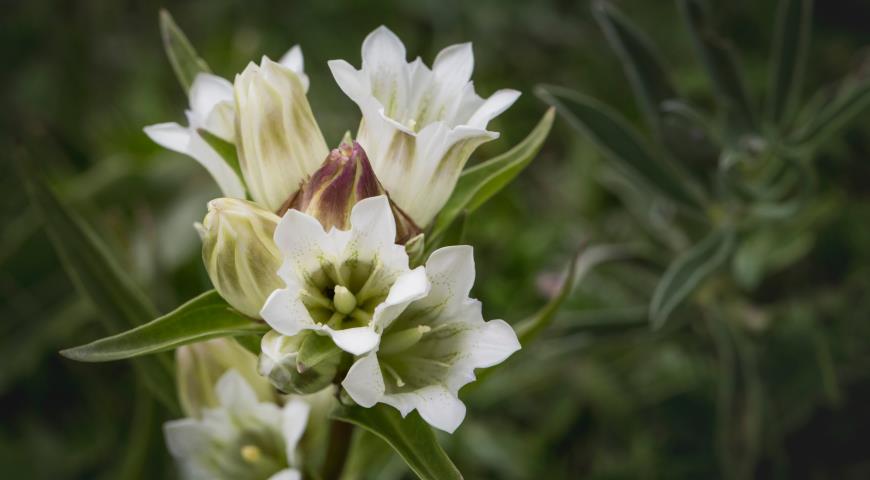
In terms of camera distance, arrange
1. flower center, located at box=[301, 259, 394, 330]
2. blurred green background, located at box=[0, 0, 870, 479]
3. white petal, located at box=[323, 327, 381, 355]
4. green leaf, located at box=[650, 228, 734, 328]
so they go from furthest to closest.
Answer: blurred green background, located at box=[0, 0, 870, 479], green leaf, located at box=[650, 228, 734, 328], flower center, located at box=[301, 259, 394, 330], white petal, located at box=[323, 327, 381, 355]

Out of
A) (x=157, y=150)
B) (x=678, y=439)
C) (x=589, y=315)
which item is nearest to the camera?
(x=589, y=315)

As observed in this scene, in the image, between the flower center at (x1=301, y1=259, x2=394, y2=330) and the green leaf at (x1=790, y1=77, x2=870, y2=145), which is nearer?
the flower center at (x1=301, y1=259, x2=394, y2=330)

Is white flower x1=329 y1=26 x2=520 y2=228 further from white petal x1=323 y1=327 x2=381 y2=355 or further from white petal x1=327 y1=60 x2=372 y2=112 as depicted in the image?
white petal x1=323 y1=327 x2=381 y2=355

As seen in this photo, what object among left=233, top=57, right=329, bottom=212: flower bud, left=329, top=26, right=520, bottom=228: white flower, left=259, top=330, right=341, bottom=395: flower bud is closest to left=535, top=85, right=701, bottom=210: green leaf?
left=329, top=26, right=520, bottom=228: white flower

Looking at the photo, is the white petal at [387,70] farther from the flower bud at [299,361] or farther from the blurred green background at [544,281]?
the blurred green background at [544,281]

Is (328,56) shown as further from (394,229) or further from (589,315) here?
(394,229)

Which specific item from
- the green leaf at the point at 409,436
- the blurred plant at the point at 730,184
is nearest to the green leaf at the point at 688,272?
the blurred plant at the point at 730,184

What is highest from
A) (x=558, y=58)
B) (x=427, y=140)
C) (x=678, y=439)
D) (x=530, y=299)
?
(x=427, y=140)

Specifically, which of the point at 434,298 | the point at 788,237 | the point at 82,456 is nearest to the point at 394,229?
the point at 434,298
